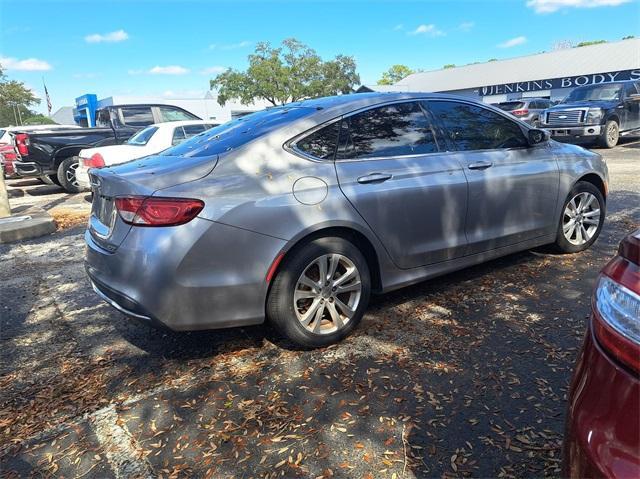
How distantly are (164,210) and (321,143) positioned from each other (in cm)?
115

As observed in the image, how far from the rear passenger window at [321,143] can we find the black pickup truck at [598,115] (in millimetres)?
13168

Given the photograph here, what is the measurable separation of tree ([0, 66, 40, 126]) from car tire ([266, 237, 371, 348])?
→ 79652 millimetres

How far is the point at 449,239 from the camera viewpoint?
3.71 meters

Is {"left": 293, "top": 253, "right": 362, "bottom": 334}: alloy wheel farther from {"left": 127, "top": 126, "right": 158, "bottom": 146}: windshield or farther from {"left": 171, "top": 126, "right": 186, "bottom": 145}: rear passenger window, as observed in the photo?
{"left": 127, "top": 126, "right": 158, "bottom": 146}: windshield

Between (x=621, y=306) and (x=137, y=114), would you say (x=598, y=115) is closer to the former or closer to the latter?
(x=137, y=114)

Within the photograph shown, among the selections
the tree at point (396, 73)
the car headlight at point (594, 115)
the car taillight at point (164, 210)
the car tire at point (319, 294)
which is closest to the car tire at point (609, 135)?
the car headlight at point (594, 115)

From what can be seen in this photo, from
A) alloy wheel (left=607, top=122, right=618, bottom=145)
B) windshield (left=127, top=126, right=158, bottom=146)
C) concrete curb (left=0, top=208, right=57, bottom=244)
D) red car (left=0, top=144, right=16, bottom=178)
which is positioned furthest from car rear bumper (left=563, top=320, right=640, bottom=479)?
alloy wheel (left=607, top=122, right=618, bottom=145)

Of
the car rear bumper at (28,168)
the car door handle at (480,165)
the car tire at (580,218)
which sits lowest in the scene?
the car tire at (580,218)

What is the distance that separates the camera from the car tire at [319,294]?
3000 millimetres

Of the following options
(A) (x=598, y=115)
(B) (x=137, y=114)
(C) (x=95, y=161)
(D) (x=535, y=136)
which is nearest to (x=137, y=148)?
(C) (x=95, y=161)

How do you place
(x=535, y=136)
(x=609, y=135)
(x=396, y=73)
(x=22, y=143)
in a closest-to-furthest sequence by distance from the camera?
(x=535, y=136) < (x=22, y=143) < (x=609, y=135) < (x=396, y=73)

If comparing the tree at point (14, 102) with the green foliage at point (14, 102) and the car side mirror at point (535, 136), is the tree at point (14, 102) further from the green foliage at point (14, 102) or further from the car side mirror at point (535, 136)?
the car side mirror at point (535, 136)

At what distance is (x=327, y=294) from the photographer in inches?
125

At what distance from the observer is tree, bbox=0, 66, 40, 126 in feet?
224
